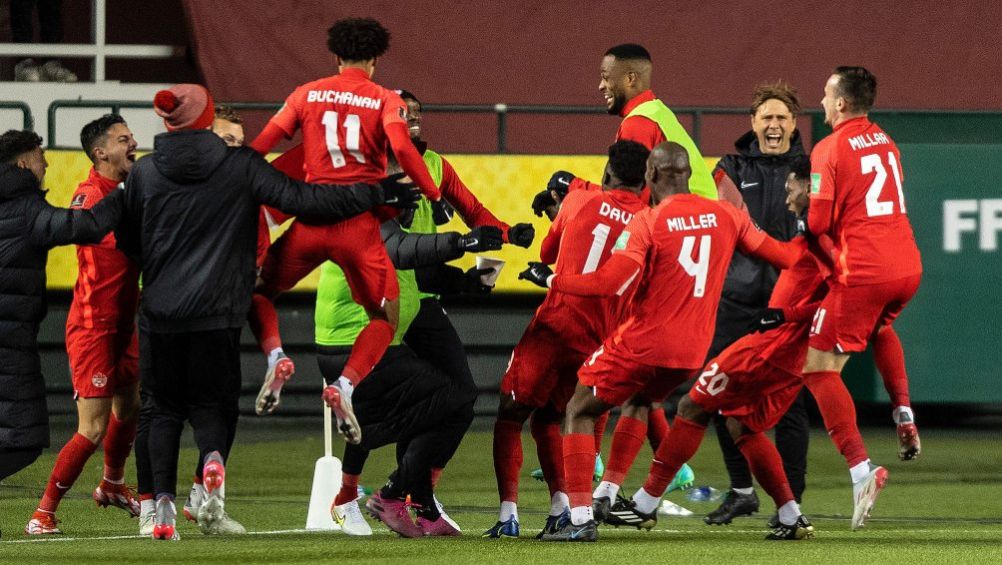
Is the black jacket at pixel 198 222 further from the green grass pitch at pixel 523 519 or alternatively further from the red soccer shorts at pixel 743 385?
the red soccer shorts at pixel 743 385

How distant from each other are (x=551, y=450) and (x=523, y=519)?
3.56 feet

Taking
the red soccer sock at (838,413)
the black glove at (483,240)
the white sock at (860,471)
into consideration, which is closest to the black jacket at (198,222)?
the black glove at (483,240)

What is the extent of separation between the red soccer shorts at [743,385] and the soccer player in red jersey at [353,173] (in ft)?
4.81

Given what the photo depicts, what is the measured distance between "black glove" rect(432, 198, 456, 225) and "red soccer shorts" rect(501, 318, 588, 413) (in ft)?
3.65

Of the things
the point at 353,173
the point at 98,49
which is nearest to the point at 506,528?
the point at 353,173

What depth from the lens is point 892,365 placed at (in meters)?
8.90

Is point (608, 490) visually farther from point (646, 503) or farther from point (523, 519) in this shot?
point (523, 519)

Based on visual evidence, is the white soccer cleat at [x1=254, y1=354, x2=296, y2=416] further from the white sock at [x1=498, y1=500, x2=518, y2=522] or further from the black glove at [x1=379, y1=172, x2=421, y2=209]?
the white sock at [x1=498, y1=500, x2=518, y2=522]

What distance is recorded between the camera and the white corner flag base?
29.3 ft

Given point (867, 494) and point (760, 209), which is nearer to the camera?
point (867, 494)

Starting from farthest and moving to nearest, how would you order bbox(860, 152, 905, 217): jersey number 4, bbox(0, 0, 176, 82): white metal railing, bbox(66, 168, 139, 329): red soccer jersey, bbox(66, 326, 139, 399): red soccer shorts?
bbox(0, 0, 176, 82): white metal railing, bbox(66, 326, 139, 399): red soccer shorts, bbox(66, 168, 139, 329): red soccer jersey, bbox(860, 152, 905, 217): jersey number 4

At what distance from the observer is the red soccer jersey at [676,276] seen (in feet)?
25.3

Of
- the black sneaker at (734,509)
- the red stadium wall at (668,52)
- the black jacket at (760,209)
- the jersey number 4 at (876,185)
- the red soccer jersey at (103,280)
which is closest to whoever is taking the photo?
the jersey number 4 at (876,185)

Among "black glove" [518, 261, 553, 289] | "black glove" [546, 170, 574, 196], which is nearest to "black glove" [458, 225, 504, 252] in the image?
"black glove" [518, 261, 553, 289]
